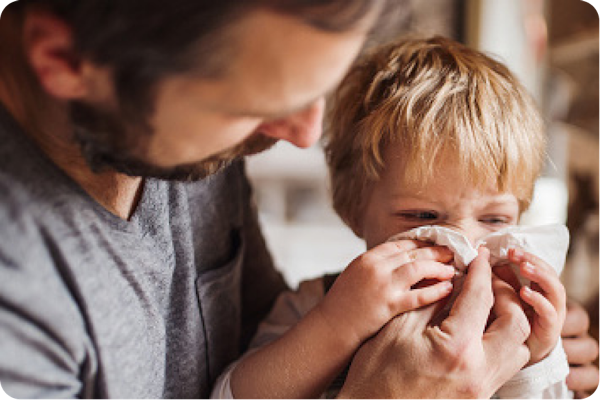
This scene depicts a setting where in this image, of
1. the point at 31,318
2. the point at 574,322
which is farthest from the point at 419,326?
the point at 31,318

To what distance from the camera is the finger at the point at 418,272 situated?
3.12 feet

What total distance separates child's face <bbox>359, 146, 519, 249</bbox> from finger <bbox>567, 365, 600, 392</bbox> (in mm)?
314

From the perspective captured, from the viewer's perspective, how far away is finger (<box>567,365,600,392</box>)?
1156 millimetres

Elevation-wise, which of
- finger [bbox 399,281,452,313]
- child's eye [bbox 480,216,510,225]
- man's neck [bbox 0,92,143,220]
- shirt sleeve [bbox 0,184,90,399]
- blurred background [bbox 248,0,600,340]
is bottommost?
blurred background [bbox 248,0,600,340]

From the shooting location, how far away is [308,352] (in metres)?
0.98

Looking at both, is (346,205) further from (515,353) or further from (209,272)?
(515,353)

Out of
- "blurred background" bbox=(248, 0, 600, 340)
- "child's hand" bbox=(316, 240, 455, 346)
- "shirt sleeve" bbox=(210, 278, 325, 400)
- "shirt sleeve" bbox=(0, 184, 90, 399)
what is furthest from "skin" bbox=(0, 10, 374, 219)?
"blurred background" bbox=(248, 0, 600, 340)

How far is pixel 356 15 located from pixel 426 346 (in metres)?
0.49

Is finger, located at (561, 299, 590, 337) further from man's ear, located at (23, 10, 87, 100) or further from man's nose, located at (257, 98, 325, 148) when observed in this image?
man's ear, located at (23, 10, 87, 100)

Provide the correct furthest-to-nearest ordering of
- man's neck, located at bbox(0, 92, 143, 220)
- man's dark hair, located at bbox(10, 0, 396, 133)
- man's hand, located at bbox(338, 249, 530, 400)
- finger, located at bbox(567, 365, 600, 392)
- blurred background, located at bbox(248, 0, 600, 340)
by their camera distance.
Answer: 1. blurred background, located at bbox(248, 0, 600, 340)
2. finger, located at bbox(567, 365, 600, 392)
3. man's hand, located at bbox(338, 249, 530, 400)
4. man's neck, located at bbox(0, 92, 143, 220)
5. man's dark hair, located at bbox(10, 0, 396, 133)

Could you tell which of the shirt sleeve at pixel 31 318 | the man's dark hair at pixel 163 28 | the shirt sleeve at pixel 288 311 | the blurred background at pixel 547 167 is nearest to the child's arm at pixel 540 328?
the shirt sleeve at pixel 288 311

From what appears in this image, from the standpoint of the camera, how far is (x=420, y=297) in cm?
95

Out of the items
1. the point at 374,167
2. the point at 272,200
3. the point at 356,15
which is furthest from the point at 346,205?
the point at 272,200

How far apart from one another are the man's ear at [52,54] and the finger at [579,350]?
0.97m
